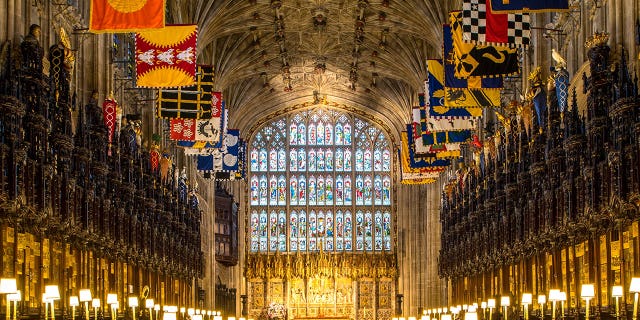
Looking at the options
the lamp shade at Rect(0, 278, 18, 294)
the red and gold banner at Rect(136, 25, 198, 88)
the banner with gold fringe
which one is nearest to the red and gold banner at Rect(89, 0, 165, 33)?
the red and gold banner at Rect(136, 25, 198, 88)

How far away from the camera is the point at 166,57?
3334cm

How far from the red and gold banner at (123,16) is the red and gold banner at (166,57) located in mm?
5826

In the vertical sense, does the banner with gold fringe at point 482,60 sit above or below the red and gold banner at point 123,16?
below

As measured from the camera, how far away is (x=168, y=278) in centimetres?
4897

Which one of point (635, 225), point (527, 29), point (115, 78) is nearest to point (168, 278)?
point (115, 78)

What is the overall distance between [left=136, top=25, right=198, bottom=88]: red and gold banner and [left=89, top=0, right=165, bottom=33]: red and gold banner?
5.83 meters

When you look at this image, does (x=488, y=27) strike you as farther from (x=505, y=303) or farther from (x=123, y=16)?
(x=505, y=303)

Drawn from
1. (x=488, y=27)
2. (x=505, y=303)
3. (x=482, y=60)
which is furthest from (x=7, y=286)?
(x=505, y=303)

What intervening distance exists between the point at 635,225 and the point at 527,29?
687cm

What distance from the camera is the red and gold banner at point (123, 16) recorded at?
26516mm

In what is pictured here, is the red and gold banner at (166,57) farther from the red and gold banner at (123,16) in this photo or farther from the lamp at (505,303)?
the lamp at (505,303)

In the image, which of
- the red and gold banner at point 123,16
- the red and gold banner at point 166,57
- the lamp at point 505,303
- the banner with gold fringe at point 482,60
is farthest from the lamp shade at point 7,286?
the lamp at point 505,303

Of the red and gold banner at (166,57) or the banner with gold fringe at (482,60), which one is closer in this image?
the banner with gold fringe at (482,60)

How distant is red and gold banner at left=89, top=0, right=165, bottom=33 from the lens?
26.5 metres
